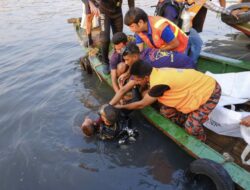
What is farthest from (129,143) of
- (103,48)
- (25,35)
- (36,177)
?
(25,35)

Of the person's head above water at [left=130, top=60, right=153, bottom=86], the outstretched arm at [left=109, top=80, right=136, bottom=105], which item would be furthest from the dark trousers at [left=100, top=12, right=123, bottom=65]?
the person's head above water at [left=130, top=60, right=153, bottom=86]

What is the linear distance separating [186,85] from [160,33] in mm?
1087

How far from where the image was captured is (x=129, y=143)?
4305mm

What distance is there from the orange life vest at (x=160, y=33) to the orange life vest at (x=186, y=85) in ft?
2.91

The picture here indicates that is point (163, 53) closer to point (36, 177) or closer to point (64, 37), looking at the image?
point (36, 177)

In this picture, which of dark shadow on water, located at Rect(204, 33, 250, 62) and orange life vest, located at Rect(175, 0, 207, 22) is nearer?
orange life vest, located at Rect(175, 0, 207, 22)

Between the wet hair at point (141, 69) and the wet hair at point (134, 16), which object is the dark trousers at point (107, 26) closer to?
the wet hair at point (134, 16)

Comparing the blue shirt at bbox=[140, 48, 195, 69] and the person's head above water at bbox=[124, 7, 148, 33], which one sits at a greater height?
the person's head above water at bbox=[124, 7, 148, 33]

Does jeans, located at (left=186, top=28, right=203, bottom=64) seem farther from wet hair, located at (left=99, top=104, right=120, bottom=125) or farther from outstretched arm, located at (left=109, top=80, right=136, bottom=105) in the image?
wet hair, located at (left=99, top=104, right=120, bottom=125)

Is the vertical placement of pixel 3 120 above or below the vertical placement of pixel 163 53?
below

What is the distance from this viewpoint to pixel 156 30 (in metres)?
4.16

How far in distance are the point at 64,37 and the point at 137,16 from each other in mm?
7604

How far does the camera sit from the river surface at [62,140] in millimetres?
3768

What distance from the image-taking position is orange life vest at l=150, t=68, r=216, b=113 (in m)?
3.41
